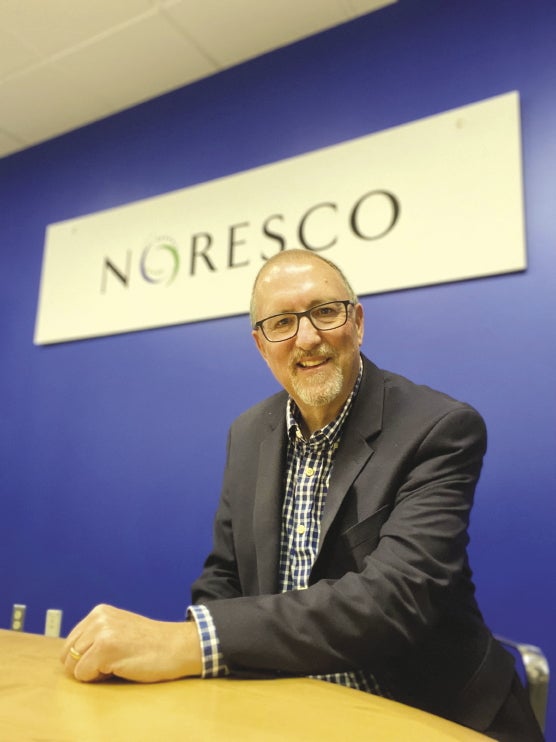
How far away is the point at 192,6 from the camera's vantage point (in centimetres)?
257

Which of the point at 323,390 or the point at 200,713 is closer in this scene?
the point at 200,713

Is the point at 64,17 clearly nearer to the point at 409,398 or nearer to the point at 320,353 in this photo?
the point at 320,353

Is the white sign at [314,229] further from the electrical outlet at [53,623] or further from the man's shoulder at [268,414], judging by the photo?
the electrical outlet at [53,623]

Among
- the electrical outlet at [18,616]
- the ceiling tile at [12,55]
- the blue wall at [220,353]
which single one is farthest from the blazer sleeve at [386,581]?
the ceiling tile at [12,55]

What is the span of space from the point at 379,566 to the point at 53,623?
7.76ft

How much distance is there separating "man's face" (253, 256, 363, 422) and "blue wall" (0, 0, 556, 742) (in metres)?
0.78

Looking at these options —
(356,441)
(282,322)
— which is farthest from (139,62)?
(356,441)

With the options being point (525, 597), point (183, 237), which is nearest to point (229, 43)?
point (183, 237)

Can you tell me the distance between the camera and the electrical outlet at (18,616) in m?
2.94

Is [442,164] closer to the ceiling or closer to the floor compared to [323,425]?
closer to the ceiling

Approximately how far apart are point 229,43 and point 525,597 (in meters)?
2.62

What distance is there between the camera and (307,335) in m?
1.44

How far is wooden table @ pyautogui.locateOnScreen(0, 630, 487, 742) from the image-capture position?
63cm

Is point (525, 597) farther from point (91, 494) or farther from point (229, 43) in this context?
point (229, 43)
